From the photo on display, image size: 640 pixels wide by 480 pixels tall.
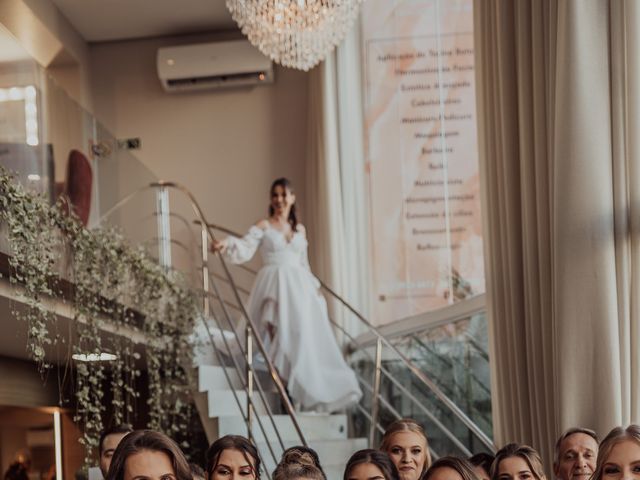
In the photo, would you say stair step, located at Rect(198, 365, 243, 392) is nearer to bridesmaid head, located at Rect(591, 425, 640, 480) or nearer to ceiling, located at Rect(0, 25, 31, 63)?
ceiling, located at Rect(0, 25, 31, 63)

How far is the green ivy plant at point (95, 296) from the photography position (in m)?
5.23

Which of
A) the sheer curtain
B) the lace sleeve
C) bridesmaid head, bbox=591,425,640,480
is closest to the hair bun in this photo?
bridesmaid head, bbox=591,425,640,480

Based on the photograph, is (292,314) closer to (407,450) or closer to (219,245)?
(219,245)

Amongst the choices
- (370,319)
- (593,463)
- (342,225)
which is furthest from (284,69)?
(593,463)

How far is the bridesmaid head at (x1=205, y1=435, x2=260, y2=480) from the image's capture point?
3.89m

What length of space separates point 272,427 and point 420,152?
340 cm

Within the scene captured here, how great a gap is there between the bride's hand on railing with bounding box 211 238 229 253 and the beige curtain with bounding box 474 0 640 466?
2322 millimetres

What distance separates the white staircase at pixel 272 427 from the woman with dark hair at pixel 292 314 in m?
0.18

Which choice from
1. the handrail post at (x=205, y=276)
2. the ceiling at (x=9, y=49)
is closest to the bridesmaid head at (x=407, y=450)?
the ceiling at (x=9, y=49)

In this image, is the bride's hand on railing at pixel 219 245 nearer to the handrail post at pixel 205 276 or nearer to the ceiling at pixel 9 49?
the handrail post at pixel 205 276

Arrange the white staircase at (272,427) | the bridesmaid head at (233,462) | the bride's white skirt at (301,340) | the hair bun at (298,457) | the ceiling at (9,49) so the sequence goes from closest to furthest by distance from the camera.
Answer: the bridesmaid head at (233,462) < the hair bun at (298,457) < the ceiling at (9,49) < the white staircase at (272,427) < the bride's white skirt at (301,340)

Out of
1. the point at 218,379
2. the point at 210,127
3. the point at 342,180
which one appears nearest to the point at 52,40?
the point at 210,127

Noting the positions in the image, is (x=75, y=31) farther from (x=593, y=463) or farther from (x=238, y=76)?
(x=593, y=463)

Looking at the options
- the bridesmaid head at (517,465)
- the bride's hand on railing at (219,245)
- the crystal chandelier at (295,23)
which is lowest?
the bridesmaid head at (517,465)
